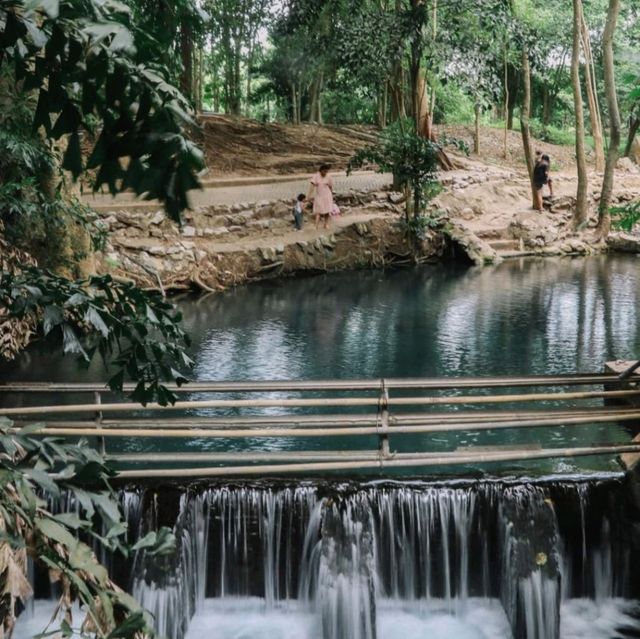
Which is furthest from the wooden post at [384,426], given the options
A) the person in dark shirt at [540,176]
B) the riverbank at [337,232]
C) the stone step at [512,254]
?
the person in dark shirt at [540,176]

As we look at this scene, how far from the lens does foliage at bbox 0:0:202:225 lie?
1516 mm

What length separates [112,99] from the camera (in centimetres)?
167

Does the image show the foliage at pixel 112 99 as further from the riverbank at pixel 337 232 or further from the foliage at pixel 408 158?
the foliage at pixel 408 158

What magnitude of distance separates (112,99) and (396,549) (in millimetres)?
5973

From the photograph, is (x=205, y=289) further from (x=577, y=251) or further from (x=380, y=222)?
(x=577, y=251)

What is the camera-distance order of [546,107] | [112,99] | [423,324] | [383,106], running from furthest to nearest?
[546,107] → [383,106] → [423,324] → [112,99]

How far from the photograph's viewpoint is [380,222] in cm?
2022

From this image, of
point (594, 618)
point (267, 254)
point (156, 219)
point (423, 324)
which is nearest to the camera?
point (594, 618)

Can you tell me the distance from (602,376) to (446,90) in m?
26.3

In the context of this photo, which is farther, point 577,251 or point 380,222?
point 577,251

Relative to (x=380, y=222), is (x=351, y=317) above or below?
below

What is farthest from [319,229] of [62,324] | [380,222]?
[62,324]

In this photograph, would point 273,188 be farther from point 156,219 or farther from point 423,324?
point 423,324

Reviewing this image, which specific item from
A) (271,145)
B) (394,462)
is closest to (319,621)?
(394,462)
